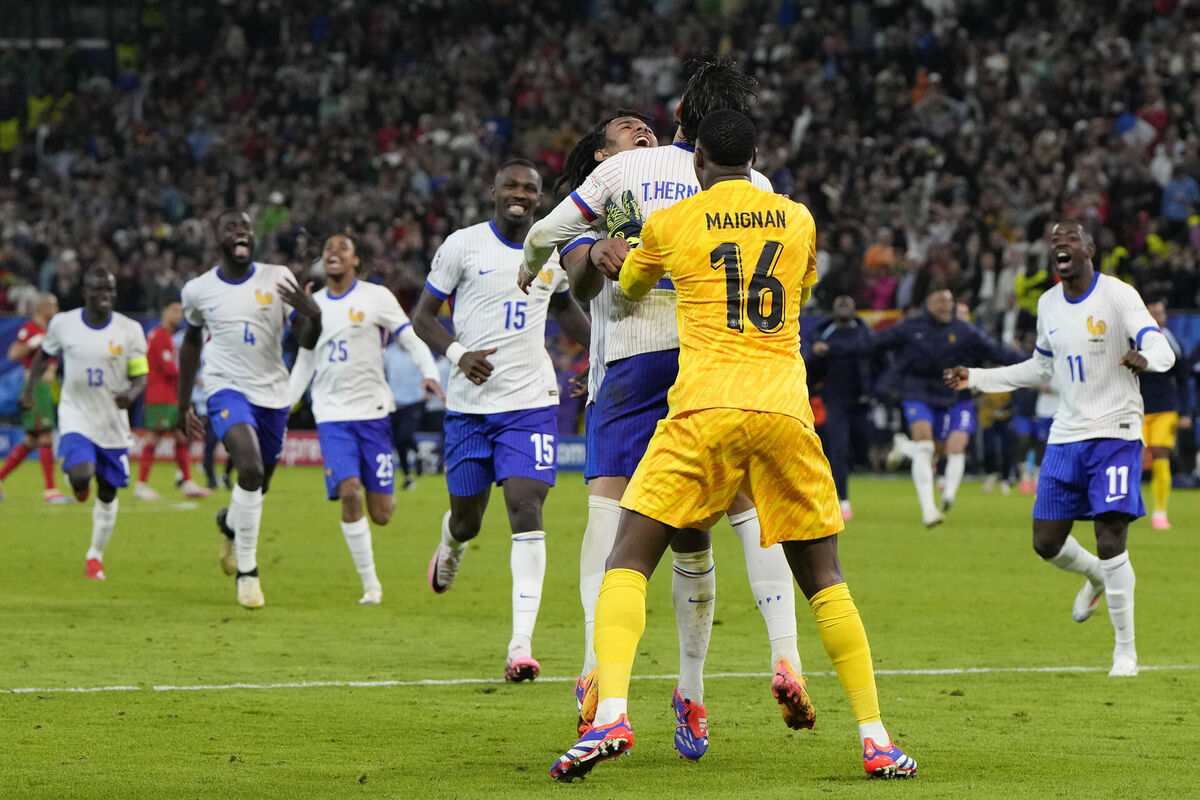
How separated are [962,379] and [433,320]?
2975 millimetres

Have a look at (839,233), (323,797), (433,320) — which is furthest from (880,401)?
(323,797)

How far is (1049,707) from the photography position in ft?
26.2

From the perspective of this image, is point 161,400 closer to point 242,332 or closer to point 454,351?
point 242,332

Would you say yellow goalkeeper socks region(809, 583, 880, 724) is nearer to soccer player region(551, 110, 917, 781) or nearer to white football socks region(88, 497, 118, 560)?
soccer player region(551, 110, 917, 781)

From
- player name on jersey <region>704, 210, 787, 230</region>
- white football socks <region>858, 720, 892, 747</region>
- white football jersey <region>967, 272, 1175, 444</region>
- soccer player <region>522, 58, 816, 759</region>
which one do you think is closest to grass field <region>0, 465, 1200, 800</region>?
white football socks <region>858, 720, 892, 747</region>

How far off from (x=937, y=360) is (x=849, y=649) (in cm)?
1355

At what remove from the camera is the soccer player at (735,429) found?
583 centimetres

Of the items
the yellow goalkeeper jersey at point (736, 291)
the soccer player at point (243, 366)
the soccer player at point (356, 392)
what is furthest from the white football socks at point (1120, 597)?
the soccer player at point (243, 366)

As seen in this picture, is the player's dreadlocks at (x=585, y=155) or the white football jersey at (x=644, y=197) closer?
the white football jersey at (x=644, y=197)

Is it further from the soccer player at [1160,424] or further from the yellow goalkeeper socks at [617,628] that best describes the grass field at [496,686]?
the soccer player at [1160,424]

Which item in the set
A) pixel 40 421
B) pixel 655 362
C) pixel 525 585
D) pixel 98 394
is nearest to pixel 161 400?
pixel 40 421

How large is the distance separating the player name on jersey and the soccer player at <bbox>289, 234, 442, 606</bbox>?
20.5 ft

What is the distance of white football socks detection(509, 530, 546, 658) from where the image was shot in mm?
8719

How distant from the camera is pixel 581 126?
32344 millimetres
